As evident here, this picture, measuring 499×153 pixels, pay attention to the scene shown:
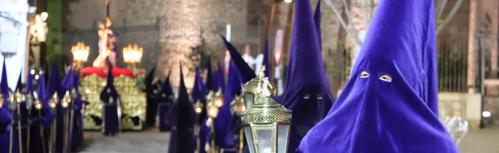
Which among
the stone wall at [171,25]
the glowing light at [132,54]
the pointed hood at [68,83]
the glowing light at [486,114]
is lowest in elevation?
the glowing light at [486,114]

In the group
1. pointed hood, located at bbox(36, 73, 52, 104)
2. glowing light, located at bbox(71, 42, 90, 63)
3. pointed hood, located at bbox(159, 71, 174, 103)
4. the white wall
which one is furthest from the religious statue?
pointed hood, located at bbox(36, 73, 52, 104)

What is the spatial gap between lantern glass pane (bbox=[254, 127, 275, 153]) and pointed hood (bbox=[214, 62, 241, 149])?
263 inches

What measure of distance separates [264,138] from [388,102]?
0.74 metres

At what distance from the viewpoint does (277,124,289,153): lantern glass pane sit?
2699 mm

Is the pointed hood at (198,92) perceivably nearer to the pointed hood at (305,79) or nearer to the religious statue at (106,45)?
the religious statue at (106,45)

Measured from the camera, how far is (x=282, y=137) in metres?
2.72

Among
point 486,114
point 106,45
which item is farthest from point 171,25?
point 486,114

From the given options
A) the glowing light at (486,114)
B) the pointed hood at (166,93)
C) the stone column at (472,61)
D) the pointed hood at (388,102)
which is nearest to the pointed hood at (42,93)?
the pointed hood at (166,93)

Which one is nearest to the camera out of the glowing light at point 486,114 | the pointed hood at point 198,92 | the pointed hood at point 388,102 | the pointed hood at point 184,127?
the pointed hood at point 388,102

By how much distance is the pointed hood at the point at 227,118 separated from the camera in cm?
951

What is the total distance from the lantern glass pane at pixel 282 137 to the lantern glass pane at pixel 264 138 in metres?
0.04

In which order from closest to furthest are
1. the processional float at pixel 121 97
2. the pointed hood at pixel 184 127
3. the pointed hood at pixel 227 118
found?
the pointed hood at pixel 227 118
the pointed hood at pixel 184 127
the processional float at pixel 121 97

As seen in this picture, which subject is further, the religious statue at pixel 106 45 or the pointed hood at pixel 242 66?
the religious statue at pixel 106 45

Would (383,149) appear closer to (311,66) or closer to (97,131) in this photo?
(311,66)
